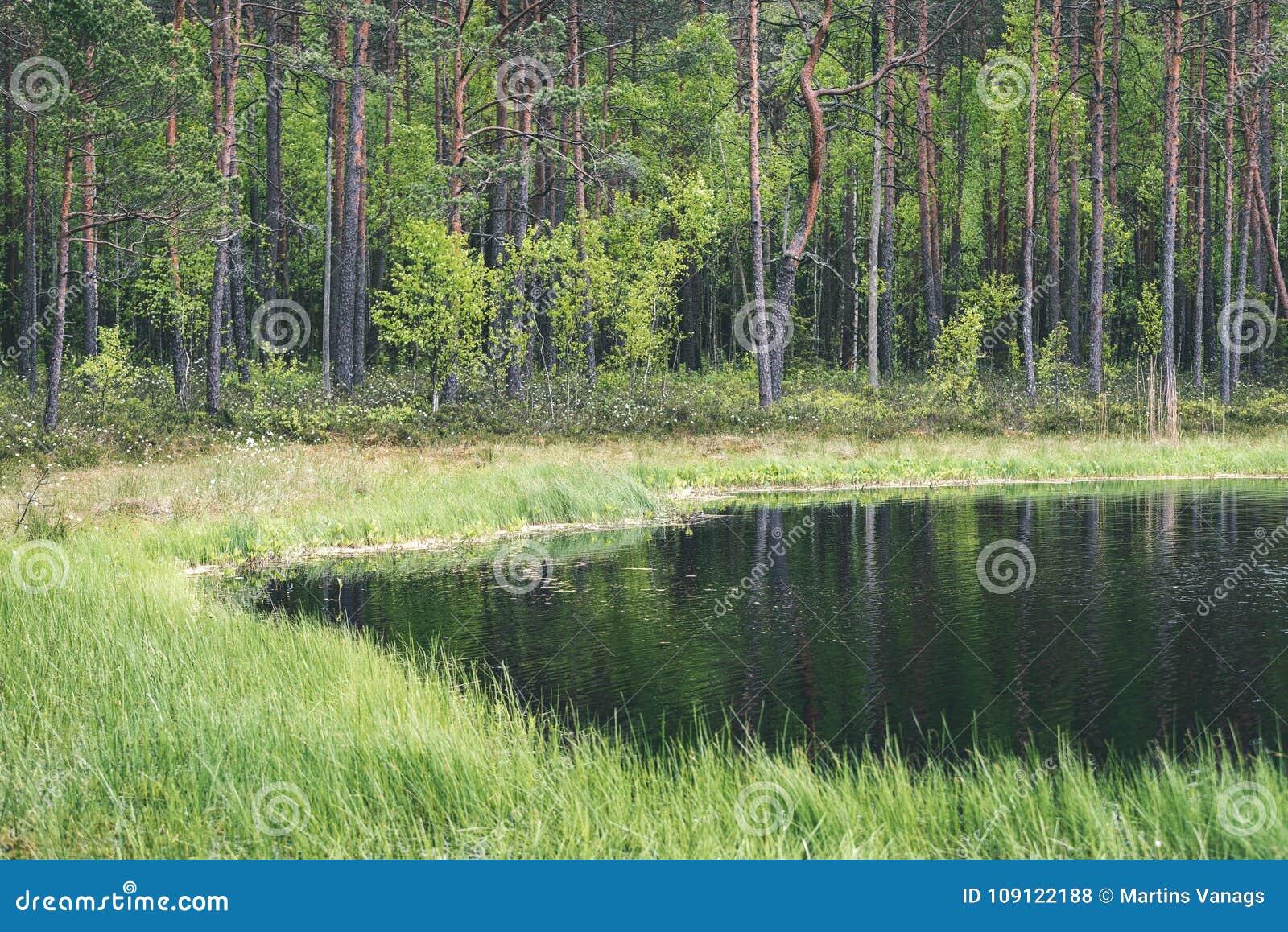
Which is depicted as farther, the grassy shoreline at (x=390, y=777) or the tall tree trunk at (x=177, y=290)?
the tall tree trunk at (x=177, y=290)

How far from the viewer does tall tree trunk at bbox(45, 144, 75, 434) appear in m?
22.4

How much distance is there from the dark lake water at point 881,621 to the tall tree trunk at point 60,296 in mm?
11138

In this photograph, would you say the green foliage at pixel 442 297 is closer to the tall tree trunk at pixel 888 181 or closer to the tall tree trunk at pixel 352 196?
the tall tree trunk at pixel 352 196

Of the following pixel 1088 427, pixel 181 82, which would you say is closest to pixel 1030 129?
pixel 1088 427

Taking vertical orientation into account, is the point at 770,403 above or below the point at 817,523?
above

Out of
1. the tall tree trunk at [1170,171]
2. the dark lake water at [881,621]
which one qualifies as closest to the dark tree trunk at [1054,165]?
the tall tree trunk at [1170,171]

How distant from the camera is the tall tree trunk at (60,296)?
2238 cm

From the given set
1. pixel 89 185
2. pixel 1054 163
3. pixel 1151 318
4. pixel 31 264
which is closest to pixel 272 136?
pixel 31 264

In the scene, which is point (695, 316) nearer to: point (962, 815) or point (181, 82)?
point (181, 82)

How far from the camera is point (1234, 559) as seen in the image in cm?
1409

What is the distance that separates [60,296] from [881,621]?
17972 millimetres

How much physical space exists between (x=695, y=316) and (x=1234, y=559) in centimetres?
3503

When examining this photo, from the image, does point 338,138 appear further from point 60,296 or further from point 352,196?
point 60,296

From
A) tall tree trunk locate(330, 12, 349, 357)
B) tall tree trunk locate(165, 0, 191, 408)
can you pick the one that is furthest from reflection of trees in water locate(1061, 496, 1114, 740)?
tall tree trunk locate(330, 12, 349, 357)
